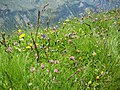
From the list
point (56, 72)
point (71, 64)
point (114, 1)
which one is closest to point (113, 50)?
point (71, 64)

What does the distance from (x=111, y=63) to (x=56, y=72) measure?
906 mm

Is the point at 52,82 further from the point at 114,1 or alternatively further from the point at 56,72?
the point at 114,1

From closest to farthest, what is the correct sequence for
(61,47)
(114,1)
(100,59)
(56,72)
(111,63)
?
(56,72) → (111,63) → (100,59) → (61,47) → (114,1)

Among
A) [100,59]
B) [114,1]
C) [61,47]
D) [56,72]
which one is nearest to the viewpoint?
[56,72]

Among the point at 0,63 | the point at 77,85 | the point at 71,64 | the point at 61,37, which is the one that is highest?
the point at 0,63

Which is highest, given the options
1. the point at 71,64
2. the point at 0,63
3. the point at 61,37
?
the point at 0,63

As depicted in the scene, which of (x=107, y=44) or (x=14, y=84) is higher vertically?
(x=14, y=84)

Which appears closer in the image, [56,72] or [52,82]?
[52,82]

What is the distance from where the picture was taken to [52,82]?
98.4 inches

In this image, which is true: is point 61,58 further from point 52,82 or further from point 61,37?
point 61,37

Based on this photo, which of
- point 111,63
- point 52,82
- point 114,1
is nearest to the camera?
point 52,82

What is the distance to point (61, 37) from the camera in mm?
5570

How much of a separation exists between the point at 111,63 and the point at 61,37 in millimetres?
2218

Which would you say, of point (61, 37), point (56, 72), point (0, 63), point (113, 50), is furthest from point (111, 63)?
point (61, 37)
